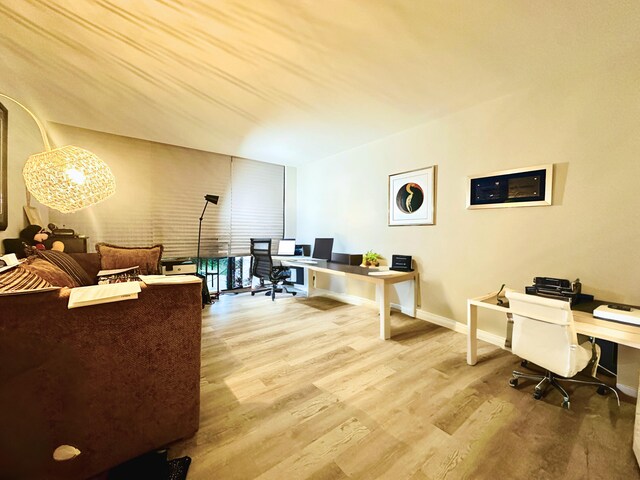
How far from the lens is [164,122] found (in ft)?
10.9

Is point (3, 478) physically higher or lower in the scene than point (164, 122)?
lower

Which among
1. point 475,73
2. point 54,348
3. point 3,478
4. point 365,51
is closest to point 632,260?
point 475,73

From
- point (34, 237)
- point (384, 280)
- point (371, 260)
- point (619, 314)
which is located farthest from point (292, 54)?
point (34, 237)

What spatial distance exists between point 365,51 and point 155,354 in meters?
2.52

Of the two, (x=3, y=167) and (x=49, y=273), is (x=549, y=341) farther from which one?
(x=3, y=167)

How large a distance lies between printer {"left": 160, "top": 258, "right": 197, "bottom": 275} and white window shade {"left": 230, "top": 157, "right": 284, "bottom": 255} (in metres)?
0.96

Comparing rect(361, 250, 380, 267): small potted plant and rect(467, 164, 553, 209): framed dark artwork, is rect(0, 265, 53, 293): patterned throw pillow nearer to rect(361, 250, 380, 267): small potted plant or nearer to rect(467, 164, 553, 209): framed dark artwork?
rect(361, 250, 380, 267): small potted plant

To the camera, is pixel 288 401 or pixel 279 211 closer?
pixel 288 401

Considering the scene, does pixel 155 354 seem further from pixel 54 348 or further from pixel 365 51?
pixel 365 51

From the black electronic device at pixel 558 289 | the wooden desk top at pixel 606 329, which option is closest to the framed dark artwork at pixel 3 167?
the wooden desk top at pixel 606 329

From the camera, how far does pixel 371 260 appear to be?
3879 mm

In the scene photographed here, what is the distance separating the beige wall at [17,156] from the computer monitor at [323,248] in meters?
3.83

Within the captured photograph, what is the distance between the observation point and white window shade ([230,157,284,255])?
4961 mm

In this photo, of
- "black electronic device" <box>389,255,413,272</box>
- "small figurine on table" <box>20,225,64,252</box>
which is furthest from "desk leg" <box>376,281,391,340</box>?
"small figurine on table" <box>20,225,64,252</box>
